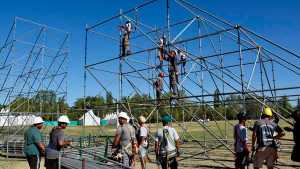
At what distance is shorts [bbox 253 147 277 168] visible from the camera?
8.53 meters

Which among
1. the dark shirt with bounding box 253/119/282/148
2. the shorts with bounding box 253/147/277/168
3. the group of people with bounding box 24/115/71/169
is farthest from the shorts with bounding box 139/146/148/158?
the dark shirt with bounding box 253/119/282/148

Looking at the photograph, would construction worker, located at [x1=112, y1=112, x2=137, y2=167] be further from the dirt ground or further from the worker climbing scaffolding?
the worker climbing scaffolding

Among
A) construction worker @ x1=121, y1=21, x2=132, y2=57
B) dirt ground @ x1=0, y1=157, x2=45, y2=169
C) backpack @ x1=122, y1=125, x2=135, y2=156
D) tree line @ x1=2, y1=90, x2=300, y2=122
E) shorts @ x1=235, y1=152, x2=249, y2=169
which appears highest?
construction worker @ x1=121, y1=21, x2=132, y2=57

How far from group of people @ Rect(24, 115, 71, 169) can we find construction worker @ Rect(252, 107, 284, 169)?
161 inches

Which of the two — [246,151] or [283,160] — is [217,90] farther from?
[246,151]

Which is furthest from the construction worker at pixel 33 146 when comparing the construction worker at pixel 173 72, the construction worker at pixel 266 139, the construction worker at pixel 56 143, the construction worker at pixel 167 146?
the construction worker at pixel 173 72

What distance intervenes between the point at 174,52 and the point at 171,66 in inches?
25.9

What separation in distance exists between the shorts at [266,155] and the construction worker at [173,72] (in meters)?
6.62

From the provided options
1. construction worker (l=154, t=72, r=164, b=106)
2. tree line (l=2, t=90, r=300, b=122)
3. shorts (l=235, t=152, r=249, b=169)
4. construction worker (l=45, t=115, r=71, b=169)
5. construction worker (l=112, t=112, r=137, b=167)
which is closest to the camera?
construction worker (l=45, t=115, r=71, b=169)

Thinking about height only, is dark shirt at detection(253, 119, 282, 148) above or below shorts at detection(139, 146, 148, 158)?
above

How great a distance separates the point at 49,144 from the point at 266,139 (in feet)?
15.2

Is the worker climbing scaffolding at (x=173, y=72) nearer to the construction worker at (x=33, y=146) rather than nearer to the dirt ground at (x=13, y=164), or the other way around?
the dirt ground at (x=13, y=164)

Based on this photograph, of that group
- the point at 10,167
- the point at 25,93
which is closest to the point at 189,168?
the point at 10,167

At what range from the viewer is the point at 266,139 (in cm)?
842
